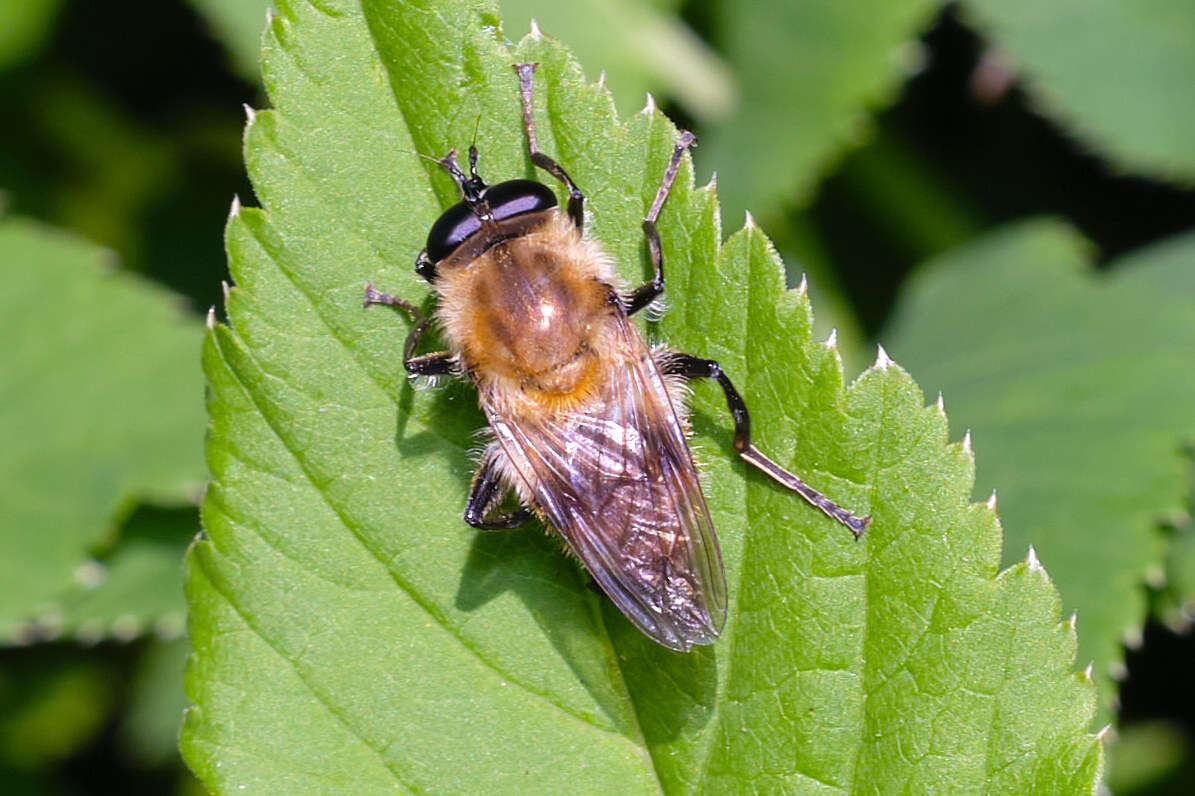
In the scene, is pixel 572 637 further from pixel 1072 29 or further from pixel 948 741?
pixel 1072 29

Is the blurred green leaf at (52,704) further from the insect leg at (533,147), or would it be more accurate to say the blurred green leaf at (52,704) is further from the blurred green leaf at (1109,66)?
the blurred green leaf at (1109,66)

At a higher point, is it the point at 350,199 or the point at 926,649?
the point at 350,199

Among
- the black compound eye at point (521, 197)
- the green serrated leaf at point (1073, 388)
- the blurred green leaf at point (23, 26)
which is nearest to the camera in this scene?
the black compound eye at point (521, 197)

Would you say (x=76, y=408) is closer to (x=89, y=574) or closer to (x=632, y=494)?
(x=89, y=574)

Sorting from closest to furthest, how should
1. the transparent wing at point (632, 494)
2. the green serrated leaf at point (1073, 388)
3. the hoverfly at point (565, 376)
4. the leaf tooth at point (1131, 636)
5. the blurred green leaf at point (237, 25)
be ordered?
the transparent wing at point (632, 494)
the hoverfly at point (565, 376)
the leaf tooth at point (1131, 636)
the green serrated leaf at point (1073, 388)
the blurred green leaf at point (237, 25)

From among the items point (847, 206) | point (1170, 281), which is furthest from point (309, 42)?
point (1170, 281)

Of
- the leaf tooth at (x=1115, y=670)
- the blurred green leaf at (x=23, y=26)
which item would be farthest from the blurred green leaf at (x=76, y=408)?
the leaf tooth at (x=1115, y=670)

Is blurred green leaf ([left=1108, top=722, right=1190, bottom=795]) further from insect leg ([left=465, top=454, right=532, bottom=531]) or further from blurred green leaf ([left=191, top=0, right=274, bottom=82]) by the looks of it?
blurred green leaf ([left=191, top=0, right=274, bottom=82])
